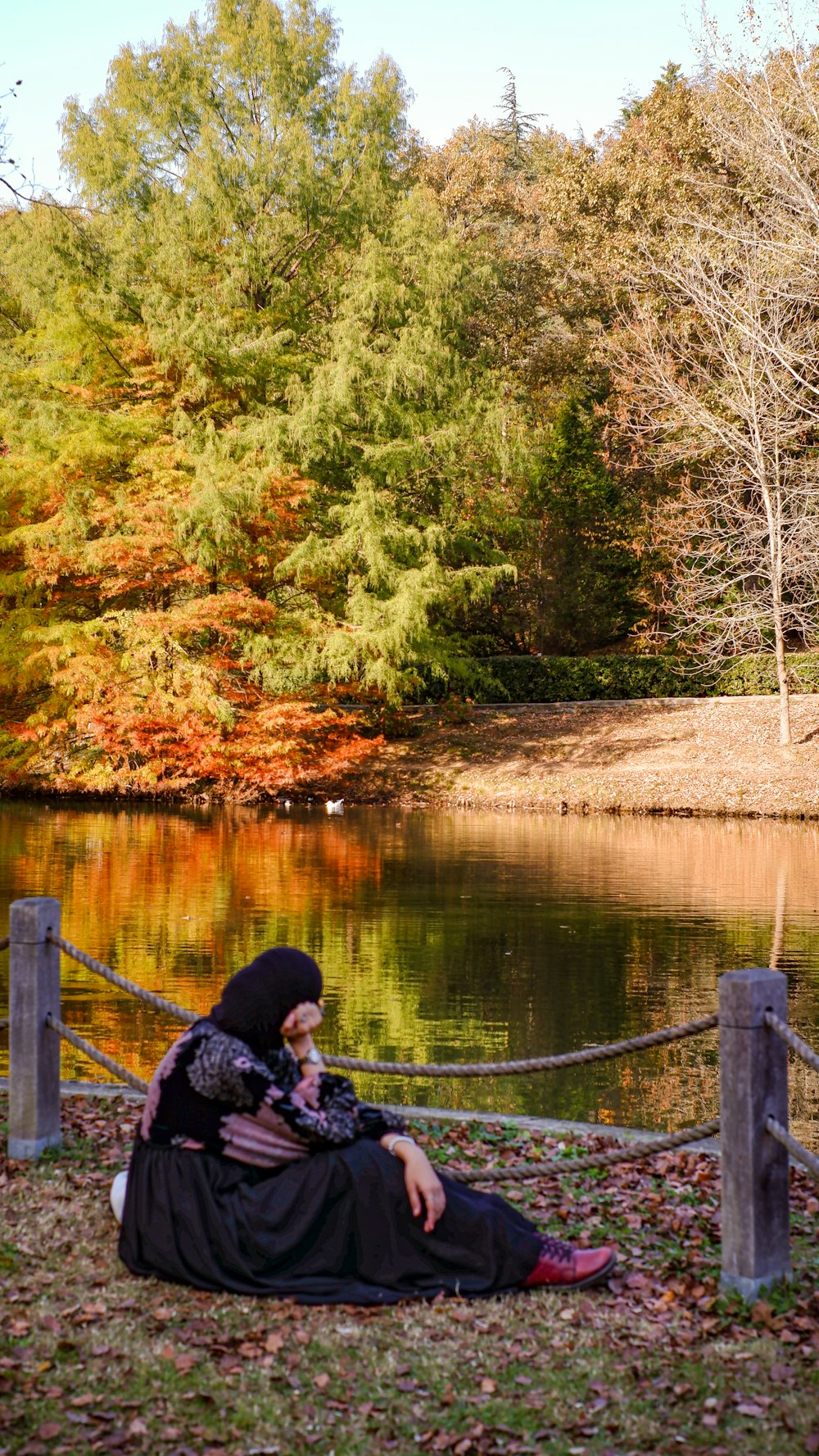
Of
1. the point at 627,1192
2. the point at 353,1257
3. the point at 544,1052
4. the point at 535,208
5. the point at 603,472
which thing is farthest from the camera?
the point at 535,208

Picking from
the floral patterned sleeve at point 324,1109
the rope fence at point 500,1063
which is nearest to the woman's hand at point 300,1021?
the floral patterned sleeve at point 324,1109

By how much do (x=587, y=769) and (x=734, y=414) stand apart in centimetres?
786

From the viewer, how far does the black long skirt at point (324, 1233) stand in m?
4.57

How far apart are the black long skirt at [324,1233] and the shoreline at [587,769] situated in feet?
66.0

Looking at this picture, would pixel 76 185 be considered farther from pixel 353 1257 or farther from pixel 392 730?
pixel 353 1257

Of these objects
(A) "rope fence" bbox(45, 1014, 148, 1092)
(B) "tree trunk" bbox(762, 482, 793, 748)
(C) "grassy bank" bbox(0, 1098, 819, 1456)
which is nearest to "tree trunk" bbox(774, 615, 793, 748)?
(B) "tree trunk" bbox(762, 482, 793, 748)

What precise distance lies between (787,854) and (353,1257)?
15.5m

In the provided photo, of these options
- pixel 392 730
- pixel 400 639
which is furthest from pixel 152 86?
pixel 392 730

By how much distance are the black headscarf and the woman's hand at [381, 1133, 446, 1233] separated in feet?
1.94

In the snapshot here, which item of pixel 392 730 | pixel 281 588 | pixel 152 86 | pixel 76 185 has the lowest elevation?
pixel 392 730

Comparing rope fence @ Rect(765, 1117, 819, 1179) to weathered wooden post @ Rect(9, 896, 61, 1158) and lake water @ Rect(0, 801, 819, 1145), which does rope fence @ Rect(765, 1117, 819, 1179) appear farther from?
weathered wooden post @ Rect(9, 896, 61, 1158)

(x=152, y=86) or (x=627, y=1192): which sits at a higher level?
(x=152, y=86)

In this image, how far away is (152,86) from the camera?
1104 inches

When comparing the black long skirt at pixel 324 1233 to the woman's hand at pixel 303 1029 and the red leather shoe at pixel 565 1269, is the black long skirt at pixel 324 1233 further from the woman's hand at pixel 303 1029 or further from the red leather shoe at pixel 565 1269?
the woman's hand at pixel 303 1029
